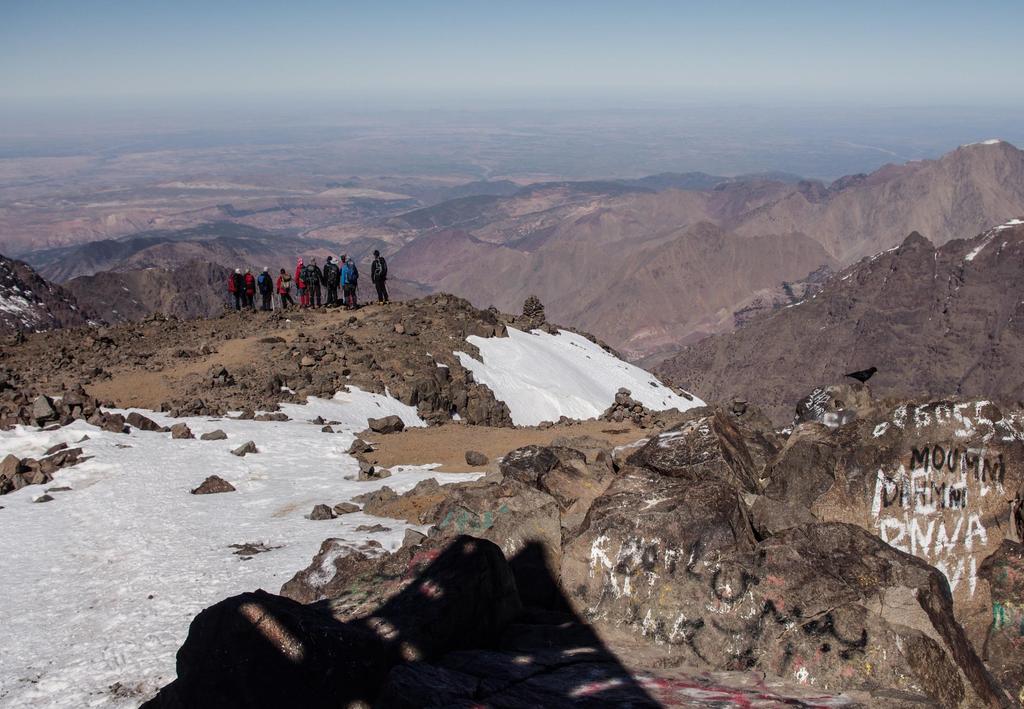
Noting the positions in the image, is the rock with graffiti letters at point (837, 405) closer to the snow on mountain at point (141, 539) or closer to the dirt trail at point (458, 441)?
the dirt trail at point (458, 441)

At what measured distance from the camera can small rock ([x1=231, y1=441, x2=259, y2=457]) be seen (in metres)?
16.7

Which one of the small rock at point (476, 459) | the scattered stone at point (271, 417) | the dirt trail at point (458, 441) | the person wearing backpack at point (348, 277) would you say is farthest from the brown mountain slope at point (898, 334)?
the small rock at point (476, 459)

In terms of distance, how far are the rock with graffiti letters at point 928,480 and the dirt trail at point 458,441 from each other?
7899 millimetres

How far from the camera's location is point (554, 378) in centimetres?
3191

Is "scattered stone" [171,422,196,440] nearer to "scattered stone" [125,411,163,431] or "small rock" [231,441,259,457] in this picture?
"scattered stone" [125,411,163,431]

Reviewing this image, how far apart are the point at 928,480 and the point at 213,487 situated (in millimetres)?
11813

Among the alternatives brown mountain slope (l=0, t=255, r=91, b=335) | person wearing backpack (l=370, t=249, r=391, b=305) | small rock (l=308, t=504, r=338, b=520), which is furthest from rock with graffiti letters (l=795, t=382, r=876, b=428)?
brown mountain slope (l=0, t=255, r=91, b=335)

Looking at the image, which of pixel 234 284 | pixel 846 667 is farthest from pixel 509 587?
pixel 234 284

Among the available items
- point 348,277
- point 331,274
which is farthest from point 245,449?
point 331,274

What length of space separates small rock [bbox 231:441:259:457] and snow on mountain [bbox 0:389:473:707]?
0.75ft

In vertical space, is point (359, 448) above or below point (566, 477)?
Result: below

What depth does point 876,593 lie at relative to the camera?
6547mm

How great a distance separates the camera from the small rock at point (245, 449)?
16703mm

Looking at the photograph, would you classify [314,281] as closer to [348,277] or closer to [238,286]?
[348,277]
